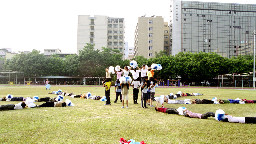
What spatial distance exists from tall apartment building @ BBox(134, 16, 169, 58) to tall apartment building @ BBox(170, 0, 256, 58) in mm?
5654

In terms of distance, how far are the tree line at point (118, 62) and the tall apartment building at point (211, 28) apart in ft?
87.8

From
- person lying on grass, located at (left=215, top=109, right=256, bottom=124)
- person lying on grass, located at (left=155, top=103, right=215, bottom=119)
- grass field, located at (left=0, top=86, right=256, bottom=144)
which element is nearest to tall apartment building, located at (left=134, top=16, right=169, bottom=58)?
person lying on grass, located at (left=155, top=103, right=215, bottom=119)

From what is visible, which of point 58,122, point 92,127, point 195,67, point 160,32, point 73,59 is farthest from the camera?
point 160,32

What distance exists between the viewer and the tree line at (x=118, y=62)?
4791 centimetres

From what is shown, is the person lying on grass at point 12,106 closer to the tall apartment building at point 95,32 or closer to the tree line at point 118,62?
the tree line at point 118,62

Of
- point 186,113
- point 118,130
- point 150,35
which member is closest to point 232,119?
point 186,113

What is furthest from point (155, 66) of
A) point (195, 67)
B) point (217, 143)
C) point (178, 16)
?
point (178, 16)

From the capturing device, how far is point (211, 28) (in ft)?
262

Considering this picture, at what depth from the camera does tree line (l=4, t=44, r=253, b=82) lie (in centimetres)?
4791

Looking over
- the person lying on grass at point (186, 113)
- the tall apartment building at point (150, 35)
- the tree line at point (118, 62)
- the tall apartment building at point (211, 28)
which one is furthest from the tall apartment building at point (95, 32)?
the person lying on grass at point (186, 113)

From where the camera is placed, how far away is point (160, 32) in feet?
277

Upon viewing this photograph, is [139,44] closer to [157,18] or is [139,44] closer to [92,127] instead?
[157,18]

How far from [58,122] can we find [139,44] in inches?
3139

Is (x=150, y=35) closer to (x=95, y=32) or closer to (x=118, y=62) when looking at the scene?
(x=95, y=32)
